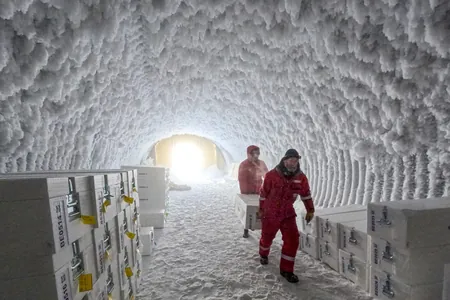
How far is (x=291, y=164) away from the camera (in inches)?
116

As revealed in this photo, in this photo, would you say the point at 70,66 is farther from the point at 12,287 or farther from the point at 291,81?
the point at 291,81

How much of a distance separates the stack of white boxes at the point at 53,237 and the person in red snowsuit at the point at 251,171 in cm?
286

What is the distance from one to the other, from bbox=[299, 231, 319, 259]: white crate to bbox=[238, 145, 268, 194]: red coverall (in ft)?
4.14

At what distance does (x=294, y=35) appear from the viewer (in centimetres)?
317

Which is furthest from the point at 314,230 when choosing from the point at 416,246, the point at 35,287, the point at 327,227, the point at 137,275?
the point at 35,287

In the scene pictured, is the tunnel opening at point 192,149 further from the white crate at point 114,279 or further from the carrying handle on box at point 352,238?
the white crate at point 114,279

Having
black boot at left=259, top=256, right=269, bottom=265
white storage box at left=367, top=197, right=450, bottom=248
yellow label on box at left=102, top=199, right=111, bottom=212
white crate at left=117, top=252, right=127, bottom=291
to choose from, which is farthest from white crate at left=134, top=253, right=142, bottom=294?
white storage box at left=367, top=197, right=450, bottom=248

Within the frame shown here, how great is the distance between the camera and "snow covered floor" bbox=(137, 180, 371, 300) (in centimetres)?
259

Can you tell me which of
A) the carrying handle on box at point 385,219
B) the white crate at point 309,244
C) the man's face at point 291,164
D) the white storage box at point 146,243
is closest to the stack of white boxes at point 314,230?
the white crate at point 309,244

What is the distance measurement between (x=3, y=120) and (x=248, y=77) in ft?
11.4

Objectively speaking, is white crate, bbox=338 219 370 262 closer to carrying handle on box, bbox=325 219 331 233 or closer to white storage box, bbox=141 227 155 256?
carrying handle on box, bbox=325 219 331 233

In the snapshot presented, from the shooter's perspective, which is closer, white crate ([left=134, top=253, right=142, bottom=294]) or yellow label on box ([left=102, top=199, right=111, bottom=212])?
yellow label on box ([left=102, top=199, right=111, bottom=212])

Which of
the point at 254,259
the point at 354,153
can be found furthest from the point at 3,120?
the point at 354,153

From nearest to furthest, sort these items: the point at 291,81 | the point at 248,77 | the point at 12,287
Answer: the point at 12,287
the point at 291,81
the point at 248,77
